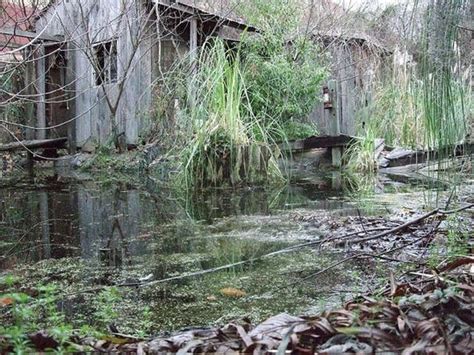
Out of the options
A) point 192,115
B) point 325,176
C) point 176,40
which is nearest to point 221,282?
point 192,115

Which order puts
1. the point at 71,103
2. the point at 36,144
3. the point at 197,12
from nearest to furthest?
the point at 197,12 < the point at 36,144 < the point at 71,103

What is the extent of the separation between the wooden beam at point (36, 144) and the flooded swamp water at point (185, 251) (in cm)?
321

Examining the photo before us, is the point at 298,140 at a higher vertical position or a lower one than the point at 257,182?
higher

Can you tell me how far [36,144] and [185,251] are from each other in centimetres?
712

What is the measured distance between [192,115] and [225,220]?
2124 mm

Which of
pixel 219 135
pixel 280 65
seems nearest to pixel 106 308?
pixel 219 135

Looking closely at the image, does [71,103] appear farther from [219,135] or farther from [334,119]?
[219,135]

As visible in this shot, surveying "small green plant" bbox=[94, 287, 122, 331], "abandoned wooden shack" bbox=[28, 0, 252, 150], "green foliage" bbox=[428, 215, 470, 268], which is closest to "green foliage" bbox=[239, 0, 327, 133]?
"abandoned wooden shack" bbox=[28, 0, 252, 150]

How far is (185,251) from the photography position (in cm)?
255

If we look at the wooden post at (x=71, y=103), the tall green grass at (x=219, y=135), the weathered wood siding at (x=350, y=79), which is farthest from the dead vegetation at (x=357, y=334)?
the wooden post at (x=71, y=103)

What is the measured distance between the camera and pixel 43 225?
337 cm

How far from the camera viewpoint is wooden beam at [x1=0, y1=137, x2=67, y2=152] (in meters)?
7.98

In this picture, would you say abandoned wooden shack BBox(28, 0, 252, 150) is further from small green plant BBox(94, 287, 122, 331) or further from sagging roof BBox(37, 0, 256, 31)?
small green plant BBox(94, 287, 122, 331)

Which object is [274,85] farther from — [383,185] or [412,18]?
[412,18]
